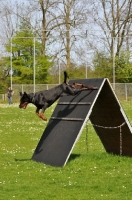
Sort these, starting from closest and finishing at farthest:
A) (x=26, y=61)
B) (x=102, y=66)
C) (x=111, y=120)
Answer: (x=111, y=120) < (x=102, y=66) < (x=26, y=61)

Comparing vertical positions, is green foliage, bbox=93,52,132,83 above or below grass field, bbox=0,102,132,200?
above

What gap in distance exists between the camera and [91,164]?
1224 cm

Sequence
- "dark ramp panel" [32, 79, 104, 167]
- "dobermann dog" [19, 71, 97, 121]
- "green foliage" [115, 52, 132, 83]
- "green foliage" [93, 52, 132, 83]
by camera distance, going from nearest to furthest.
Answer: "dark ramp panel" [32, 79, 104, 167] < "dobermann dog" [19, 71, 97, 121] < "green foliage" [115, 52, 132, 83] < "green foliage" [93, 52, 132, 83]

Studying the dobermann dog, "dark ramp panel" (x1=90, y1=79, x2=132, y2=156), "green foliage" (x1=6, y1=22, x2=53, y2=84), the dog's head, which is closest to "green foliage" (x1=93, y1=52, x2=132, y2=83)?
"green foliage" (x1=6, y1=22, x2=53, y2=84)

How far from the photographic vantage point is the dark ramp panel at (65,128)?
11805mm

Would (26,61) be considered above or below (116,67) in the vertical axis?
above

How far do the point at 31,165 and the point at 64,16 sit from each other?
56.4 m

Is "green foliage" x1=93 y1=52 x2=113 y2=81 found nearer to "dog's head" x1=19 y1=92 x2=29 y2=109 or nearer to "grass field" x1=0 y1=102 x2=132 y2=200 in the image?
"grass field" x1=0 y1=102 x2=132 y2=200

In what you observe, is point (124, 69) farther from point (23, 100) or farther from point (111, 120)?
point (23, 100)

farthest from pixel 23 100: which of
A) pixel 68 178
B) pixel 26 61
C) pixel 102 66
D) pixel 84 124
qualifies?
pixel 26 61

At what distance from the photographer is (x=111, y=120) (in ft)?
41.9

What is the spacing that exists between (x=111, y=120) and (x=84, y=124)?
4.39ft

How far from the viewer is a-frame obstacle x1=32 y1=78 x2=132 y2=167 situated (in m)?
11.9

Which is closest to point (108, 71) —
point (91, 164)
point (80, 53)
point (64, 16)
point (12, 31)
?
point (80, 53)
